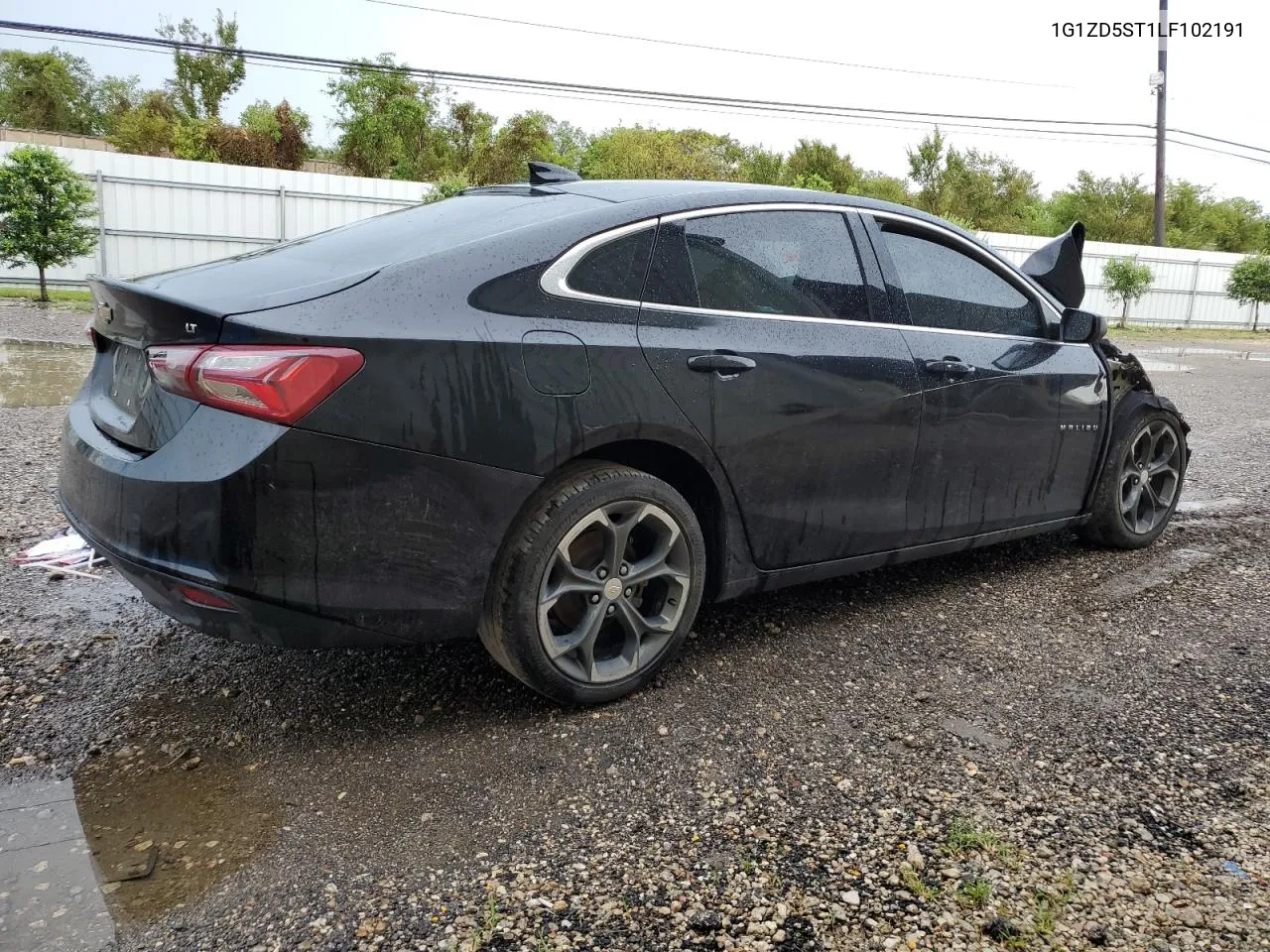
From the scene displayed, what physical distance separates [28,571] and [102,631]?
0.82m

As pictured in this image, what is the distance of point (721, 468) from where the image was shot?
10.4 feet

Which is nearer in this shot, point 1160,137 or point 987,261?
point 987,261

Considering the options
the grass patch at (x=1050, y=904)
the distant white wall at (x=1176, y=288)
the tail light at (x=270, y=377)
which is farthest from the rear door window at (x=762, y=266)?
the distant white wall at (x=1176, y=288)

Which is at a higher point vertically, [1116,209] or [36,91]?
[36,91]

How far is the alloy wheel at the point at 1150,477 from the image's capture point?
4746 mm

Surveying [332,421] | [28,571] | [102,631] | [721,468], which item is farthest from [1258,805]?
[28,571]

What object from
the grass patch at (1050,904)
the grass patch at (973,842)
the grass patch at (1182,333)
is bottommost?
the grass patch at (1050,904)

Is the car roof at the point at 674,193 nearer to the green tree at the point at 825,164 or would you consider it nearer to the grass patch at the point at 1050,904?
the grass patch at the point at 1050,904

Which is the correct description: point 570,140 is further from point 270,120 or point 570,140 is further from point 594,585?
point 594,585

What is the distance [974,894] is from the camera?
7.31ft

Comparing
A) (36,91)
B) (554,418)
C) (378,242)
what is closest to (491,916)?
(554,418)

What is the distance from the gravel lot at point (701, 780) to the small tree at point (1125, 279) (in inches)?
1144

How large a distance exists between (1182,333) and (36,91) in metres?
55.2

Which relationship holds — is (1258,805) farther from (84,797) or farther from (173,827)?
(84,797)
